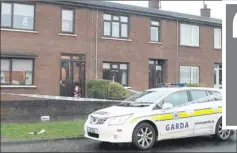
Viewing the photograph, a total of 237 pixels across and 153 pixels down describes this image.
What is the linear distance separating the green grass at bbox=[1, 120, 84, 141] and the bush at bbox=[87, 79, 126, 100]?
460cm

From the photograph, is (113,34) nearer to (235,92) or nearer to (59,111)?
(59,111)

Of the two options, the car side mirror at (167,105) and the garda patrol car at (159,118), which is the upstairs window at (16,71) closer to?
the garda patrol car at (159,118)

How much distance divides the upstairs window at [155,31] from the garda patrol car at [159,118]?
13137 millimetres

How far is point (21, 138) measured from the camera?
838 centimetres

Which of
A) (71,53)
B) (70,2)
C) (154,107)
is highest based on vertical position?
(70,2)

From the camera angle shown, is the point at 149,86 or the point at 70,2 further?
the point at 149,86

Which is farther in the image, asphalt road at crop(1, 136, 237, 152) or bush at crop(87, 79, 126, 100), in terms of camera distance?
bush at crop(87, 79, 126, 100)

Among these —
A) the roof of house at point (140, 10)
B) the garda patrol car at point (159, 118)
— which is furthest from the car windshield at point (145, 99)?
the roof of house at point (140, 10)

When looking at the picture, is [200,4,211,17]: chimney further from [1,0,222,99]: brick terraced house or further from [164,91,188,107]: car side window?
[164,91,188,107]: car side window

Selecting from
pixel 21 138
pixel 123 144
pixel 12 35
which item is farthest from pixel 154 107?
pixel 12 35

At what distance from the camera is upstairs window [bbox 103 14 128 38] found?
65.3ft

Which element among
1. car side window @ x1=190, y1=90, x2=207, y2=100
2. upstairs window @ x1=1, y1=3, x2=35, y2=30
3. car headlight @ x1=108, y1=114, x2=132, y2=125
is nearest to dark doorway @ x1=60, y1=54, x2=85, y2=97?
upstairs window @ x1=1, y1=3, x2=35, y2=30

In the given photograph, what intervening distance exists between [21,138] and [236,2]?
8086 mm

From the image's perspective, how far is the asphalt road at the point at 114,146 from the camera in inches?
286
